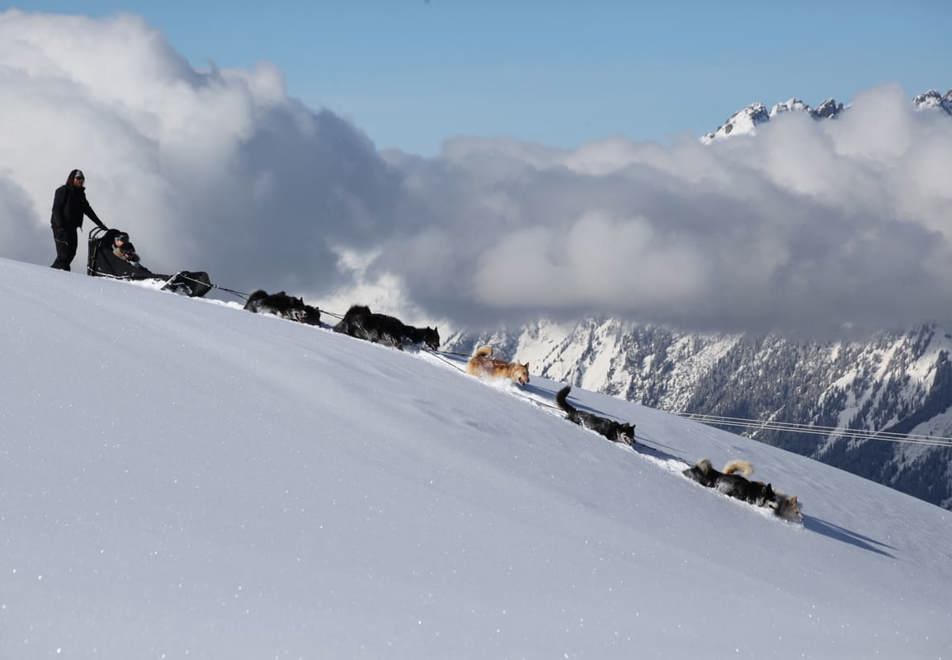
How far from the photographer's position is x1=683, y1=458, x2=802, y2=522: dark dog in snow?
455 inches

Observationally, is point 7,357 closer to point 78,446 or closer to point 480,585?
point 78,446

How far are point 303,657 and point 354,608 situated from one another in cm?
56

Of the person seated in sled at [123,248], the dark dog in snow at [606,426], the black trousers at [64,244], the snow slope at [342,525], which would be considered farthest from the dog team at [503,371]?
the black trousers at [64,244]

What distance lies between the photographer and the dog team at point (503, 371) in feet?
38.3

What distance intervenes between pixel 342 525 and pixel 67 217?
9888 mm

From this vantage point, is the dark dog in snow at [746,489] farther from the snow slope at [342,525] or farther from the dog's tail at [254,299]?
the dog's tail at [254,299]

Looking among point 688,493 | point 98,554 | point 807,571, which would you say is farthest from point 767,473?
point 98,554

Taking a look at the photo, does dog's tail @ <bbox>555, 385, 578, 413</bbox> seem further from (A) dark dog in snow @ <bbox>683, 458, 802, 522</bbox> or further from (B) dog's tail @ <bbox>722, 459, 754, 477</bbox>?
(B) dog's tail @ <bbox>722, 459, 754, 477</bbox>

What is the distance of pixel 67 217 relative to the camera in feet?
48.6

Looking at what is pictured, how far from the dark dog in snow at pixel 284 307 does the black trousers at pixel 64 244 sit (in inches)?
116

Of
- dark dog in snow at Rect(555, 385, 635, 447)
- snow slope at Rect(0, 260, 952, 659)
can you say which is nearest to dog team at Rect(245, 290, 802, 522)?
dark dog in snow at Rect(555, 385, 635, 447)

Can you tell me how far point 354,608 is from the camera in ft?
18.6

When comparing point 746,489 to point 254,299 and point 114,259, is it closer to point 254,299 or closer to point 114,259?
point 254,299

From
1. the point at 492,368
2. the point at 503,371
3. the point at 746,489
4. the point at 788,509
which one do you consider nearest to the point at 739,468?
the point at 746,489
